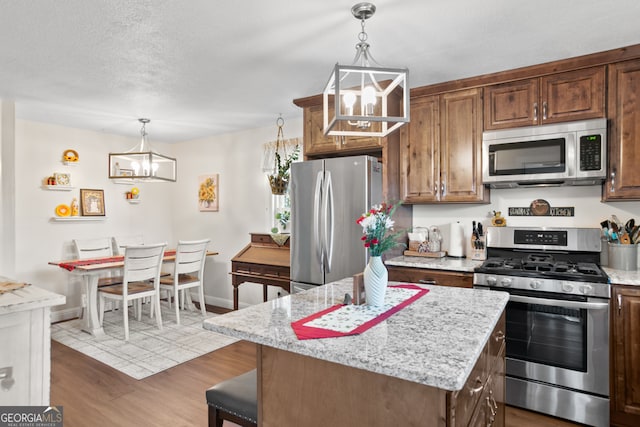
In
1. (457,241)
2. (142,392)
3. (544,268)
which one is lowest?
(142,392)

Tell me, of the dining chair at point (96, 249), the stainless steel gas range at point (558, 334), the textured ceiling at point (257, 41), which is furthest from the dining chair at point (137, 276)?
the stainless steel gas range at point (558, 334)

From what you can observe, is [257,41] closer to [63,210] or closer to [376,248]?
[376,248]

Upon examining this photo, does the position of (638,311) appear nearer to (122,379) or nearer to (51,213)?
(122,379)

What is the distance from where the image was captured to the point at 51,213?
4637 millimetres

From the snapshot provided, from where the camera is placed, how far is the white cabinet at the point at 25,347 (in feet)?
5.52

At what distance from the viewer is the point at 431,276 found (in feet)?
9.70

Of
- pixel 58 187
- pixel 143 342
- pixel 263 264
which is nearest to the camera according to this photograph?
pixel 143 342

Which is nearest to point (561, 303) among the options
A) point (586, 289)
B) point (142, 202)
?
point (586, 289)

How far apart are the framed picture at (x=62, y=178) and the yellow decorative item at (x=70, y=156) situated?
19 centimetres

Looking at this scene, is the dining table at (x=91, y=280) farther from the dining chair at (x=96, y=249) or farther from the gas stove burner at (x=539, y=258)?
the gas stove burner at (x=539, y=258)

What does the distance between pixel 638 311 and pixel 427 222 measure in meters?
1.70

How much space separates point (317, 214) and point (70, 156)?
348cm

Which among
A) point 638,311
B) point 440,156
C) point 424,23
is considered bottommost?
point 638,311

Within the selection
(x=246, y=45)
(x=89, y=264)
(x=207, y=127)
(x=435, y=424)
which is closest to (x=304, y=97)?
(x=246, y=45)
